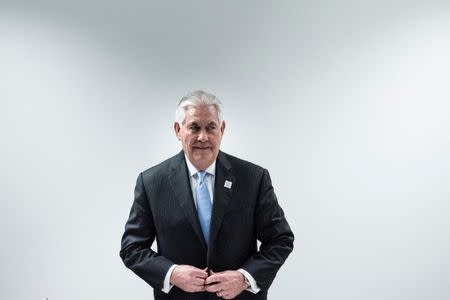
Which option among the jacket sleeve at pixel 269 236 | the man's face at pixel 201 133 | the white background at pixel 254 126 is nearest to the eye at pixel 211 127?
the man's face at pixel 201 133


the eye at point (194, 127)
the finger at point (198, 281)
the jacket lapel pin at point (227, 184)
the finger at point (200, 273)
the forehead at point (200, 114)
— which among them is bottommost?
the finger at point (198, 281)

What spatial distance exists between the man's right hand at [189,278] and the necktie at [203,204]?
0.13 meters

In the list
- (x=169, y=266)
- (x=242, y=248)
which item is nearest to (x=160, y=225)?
(x=169, y=266)

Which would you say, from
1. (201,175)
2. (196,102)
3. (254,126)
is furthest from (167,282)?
(254,126)

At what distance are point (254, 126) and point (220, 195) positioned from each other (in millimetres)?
1121

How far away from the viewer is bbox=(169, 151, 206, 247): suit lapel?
4.94 feet

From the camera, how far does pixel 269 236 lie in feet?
5.24

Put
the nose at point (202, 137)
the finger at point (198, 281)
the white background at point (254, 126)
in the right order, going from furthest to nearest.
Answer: the white background at point (254, 126), the nose at point (202, 137), the finger at point (198, 281)

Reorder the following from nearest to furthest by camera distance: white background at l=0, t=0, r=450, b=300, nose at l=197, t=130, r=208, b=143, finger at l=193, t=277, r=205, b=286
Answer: finger at l=193, t=277, r=205, b=286 → nose at l=197, t=130, r=208, b=143 → white background at l=0, t=0, r=450, b=300

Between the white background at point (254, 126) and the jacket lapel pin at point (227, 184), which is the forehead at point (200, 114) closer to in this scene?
the jacket lapel pin at point (227, 184)

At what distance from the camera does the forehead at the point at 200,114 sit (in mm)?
1522

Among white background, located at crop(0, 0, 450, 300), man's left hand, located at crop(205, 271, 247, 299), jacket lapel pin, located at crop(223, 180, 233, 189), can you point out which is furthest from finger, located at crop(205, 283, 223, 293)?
white background, located at crop(0, 0, 450, 300)

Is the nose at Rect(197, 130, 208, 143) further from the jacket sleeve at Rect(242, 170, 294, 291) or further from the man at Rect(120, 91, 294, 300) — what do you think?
the jacket sleeve at Rect(242, 170, 294, 291)
